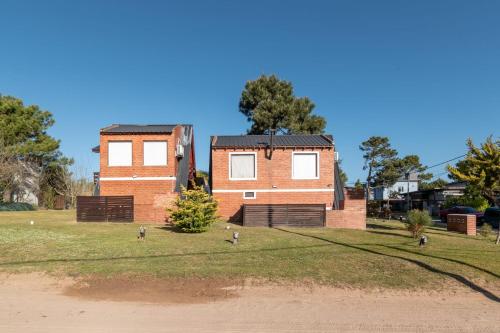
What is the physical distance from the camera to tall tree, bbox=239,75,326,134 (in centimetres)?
3838

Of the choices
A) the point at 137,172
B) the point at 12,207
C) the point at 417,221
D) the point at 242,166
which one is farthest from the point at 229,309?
the point at 12,207

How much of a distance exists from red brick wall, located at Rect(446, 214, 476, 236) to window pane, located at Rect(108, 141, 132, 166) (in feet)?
62.1

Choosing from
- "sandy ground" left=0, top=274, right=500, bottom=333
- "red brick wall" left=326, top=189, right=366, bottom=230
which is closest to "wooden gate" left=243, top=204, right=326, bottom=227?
"red brick wall" left=326, top=189, right=366, bottom=230

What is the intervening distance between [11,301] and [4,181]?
2900 cm

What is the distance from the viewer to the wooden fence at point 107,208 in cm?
1919

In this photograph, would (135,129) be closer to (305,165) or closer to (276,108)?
(305,165)

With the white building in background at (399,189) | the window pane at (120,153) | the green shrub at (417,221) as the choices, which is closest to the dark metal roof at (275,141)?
the window pane at (120,153)

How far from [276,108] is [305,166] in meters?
17.0

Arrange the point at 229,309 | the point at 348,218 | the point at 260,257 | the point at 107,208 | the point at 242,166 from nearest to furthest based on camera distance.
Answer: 1. the point at 229,309
2. the point at 260,257
3. the point at 348,218
4. the point at 107,208
5. the point at 242,166

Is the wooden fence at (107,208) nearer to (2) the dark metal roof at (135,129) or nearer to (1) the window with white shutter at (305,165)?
(2) the dark metal roof at (135,129)

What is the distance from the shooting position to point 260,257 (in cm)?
1095

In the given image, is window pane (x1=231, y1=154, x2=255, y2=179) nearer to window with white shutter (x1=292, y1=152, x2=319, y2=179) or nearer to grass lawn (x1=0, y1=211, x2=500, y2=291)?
window with white shutter (x1=292, y1=152, x2=319, y2=179)

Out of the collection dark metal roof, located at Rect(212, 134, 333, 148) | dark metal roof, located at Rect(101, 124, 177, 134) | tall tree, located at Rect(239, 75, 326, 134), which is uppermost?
tall tree, located at Rect(239, 75, 326, 134)

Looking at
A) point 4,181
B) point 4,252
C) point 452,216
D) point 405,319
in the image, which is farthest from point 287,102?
point 405,319
